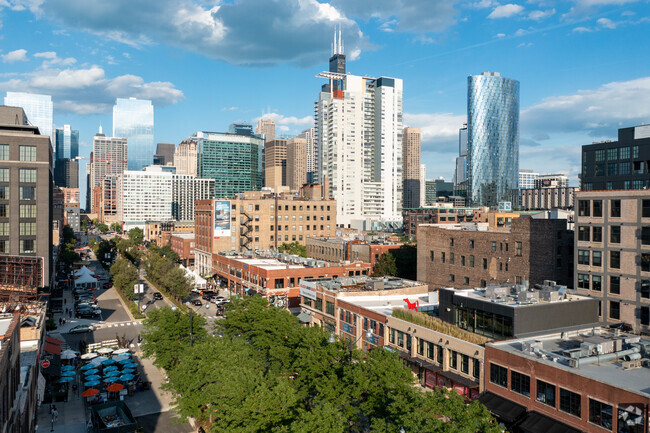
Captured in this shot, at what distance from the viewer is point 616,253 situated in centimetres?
5459

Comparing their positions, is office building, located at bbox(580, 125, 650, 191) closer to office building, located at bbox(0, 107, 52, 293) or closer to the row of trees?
the row of trees

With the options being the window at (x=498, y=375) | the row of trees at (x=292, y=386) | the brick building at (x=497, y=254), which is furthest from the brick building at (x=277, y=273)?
the window at (x=498, y=375)

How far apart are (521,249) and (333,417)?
161 feet

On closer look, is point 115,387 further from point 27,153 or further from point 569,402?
point 27,153

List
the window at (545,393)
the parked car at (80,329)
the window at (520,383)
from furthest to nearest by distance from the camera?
1. the parked car at (80,329)
2. the window at (520,383)
3. the window at (545,393)

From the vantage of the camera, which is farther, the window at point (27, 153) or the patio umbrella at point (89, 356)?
the window at point (27, 153)

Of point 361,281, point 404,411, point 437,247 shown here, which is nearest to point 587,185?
point 437,247

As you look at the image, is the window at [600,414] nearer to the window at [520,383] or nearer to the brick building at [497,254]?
the window at [520,383]

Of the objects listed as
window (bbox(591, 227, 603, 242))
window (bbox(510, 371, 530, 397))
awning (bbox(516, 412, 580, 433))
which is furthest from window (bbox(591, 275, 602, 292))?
awning (bbox(516, 412, 580, 433))

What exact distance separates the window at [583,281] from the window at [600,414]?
31.1m

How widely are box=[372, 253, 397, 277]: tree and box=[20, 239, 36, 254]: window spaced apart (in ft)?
188

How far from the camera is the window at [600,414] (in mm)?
28891

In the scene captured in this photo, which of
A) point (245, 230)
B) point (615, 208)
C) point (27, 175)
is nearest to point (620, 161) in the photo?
point (615, 208)

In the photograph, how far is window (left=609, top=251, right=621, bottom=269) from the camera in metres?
54.3
